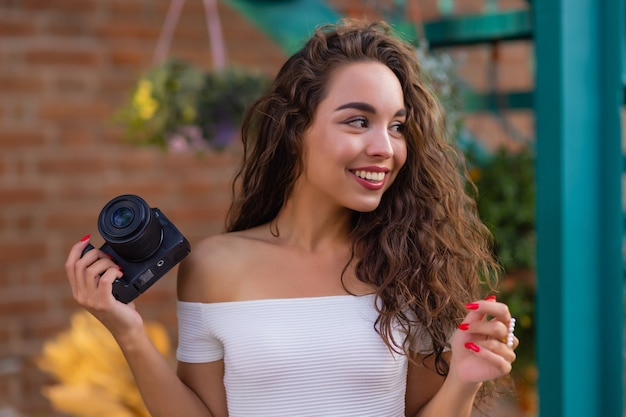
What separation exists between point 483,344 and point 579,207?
85 cm

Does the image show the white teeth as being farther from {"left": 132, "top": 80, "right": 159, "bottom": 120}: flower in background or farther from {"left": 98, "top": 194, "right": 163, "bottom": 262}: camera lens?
{"left": 132, "top": 80, "right": 159, "bottom": 120}: flower in background

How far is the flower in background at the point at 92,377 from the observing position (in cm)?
225

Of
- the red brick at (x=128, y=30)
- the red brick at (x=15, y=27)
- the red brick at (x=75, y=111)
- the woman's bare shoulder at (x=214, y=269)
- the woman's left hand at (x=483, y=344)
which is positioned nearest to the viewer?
the woman's left hand at (x=483, y=344)

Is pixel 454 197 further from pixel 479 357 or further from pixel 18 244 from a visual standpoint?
pixel 18 244

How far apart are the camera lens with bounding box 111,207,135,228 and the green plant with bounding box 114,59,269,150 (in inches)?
39.5

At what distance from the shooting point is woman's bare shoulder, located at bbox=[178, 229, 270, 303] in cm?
181

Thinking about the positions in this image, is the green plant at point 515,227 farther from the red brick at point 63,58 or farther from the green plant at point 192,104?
the red brick at point 63,58

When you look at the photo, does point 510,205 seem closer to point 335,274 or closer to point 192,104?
point 192,104

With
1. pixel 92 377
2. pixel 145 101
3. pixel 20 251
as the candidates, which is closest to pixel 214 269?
pixel 92 377

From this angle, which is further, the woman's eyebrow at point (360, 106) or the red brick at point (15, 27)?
the red brick at point (15, 27)

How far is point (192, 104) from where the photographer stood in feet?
8.73

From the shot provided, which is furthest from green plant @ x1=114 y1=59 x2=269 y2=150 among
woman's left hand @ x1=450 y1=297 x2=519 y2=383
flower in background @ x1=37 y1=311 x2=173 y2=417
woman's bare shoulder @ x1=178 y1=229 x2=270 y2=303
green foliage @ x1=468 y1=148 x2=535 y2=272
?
woman's left hand @ x1=450 y1=297 x2=519 y2=383

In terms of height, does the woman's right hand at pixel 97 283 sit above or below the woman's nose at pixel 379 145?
below

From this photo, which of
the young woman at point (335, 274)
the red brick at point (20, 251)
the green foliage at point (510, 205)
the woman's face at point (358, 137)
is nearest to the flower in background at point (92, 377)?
the young woman at point (335, 274)
